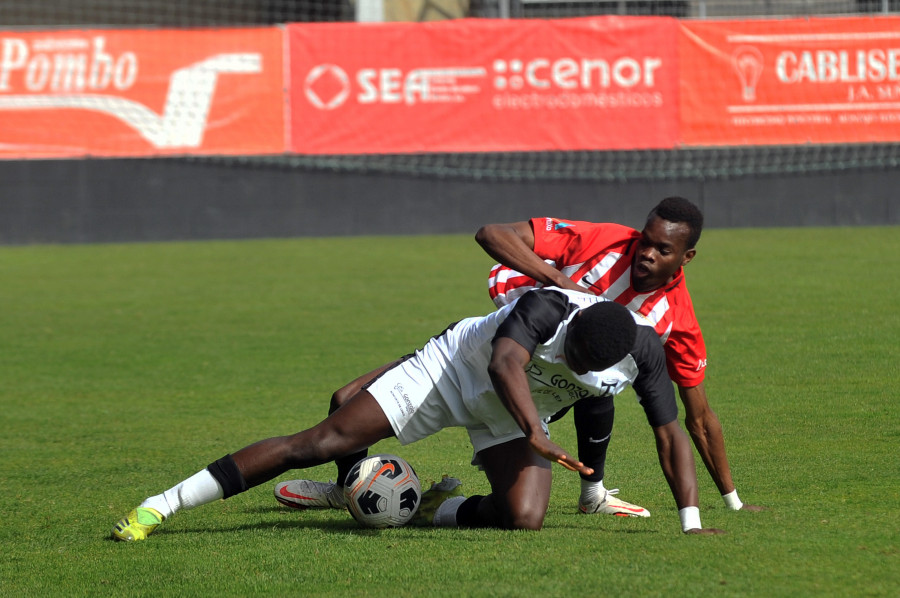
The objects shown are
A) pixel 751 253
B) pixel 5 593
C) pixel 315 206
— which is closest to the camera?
pixel 5 593

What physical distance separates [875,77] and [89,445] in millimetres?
15592

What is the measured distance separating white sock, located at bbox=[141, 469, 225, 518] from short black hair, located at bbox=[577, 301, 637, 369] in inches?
77.1

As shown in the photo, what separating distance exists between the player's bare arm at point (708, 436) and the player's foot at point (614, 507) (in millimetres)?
414

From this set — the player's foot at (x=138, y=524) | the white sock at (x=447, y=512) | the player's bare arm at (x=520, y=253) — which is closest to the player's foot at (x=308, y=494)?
the white sock at (x=447, y=512)

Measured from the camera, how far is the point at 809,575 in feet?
15.6

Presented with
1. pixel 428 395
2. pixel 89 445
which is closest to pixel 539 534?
pixel 428 395

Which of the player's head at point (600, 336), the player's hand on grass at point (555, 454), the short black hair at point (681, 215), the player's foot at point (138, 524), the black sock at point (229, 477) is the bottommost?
the player's foot at point (138, 524)

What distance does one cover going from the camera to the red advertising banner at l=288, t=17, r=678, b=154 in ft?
66.5

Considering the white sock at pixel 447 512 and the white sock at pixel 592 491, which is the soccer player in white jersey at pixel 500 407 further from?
the white sock at pixel 592 491

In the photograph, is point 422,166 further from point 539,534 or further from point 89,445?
point 539,534

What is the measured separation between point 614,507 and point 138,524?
7.76 ft

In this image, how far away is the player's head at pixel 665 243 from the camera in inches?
234

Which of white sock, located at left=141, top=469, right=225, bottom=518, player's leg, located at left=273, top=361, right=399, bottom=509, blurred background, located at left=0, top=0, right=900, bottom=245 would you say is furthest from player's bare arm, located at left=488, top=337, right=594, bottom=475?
blurred background, located at left=0, top=0, right=900, bottom=245

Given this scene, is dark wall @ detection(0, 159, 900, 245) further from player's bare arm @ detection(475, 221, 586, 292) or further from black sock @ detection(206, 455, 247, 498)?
black sock @ detection(206, 455, 247, 498)
